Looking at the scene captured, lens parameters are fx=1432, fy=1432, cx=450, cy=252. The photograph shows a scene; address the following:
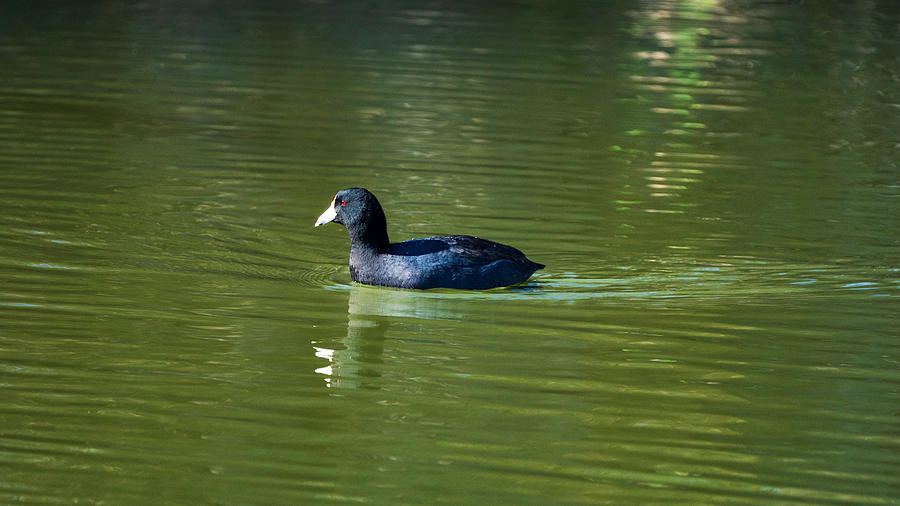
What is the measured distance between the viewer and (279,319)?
9961 millimetres

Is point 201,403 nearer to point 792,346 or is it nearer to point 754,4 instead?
point 792,346

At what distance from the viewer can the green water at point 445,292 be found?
723cm

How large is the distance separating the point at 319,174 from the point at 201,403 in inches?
291

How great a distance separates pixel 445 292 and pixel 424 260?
302 mm

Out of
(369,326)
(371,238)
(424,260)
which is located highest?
(371,238)

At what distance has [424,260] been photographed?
1084 centimetres

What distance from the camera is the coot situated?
10.8 meters

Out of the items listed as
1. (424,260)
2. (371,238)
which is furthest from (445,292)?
(371,238)

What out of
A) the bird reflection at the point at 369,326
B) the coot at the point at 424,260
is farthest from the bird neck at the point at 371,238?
the bird reflection at the point at 369,326

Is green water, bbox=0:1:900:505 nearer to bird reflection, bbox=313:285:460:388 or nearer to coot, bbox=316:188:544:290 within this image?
bird reflection, bbox=313:285:460:388

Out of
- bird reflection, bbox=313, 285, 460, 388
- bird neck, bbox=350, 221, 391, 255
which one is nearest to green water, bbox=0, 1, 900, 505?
bird reflection, bbox=313, 285, 460, 388

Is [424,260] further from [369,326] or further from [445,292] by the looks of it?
[369,326]

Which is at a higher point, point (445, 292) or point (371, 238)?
point (371, 238)

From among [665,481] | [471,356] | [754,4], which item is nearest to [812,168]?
[471,356]
